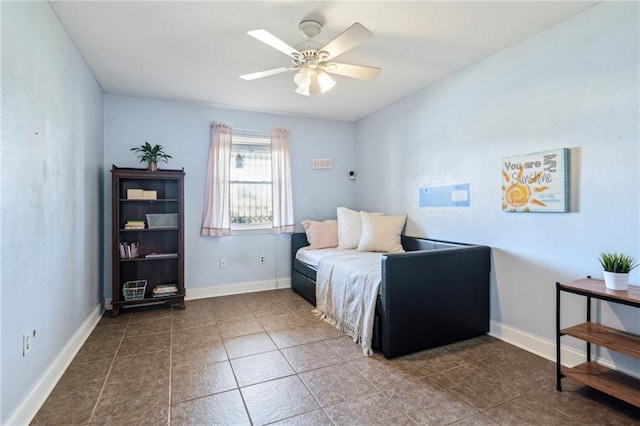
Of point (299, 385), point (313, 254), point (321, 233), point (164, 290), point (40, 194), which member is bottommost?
point (299, 385)

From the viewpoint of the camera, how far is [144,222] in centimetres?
353

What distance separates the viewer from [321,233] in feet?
13.6

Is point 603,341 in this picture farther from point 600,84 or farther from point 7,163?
point 7,163

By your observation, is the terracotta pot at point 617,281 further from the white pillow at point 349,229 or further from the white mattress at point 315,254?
the white pillow at point 349,229

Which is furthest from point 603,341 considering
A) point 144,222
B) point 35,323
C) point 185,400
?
point 144,222

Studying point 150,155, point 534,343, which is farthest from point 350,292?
point 150,155

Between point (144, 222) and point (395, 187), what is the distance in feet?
9.93

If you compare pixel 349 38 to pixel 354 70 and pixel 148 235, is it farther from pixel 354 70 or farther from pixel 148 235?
pixel 148 235

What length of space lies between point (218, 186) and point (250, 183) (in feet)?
1.54

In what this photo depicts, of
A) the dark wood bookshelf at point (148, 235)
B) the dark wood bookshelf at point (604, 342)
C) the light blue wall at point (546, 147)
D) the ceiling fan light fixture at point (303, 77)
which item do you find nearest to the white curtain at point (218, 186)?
the dark wood bookshelf at point (148, 235)

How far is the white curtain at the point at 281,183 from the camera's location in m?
A: 4.25

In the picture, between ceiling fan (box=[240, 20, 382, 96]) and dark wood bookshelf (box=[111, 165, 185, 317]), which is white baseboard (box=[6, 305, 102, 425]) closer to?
dark wood bookshelf (box=[111, 165, 185, 317])

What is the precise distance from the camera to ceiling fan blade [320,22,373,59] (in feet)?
5.84

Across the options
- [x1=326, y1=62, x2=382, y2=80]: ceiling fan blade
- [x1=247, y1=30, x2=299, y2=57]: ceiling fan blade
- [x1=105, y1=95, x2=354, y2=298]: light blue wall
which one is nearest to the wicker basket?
[x1=105, y1=95, x2=354, y2=298]: light blue wall
